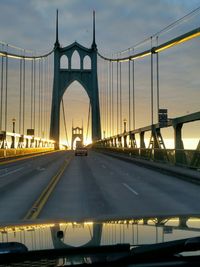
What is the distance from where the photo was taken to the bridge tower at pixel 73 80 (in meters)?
88.5

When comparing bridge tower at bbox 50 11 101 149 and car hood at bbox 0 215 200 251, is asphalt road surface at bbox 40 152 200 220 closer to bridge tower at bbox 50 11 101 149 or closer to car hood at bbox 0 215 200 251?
car hood at bbox 0 215 200 251

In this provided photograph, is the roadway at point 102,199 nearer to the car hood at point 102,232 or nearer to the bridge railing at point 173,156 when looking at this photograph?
the car hood at point 102,232

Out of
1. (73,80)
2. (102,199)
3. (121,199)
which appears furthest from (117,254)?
(73,80)

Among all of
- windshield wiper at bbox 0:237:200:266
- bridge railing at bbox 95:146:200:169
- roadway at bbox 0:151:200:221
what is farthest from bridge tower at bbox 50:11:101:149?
windshield wiper at bbox 0:237:200:266

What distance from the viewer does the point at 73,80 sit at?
9062 cm

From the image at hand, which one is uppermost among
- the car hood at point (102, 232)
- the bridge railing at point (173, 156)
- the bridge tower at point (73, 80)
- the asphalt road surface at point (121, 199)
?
the bridge tower at point (73, 80)

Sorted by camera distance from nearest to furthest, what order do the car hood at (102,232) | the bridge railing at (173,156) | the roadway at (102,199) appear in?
the car hood at (102,232) → the roadway at (102,199) → the bridge railing at (173,156)

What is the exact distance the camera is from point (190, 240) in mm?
3398

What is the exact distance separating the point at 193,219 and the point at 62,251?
196 cm

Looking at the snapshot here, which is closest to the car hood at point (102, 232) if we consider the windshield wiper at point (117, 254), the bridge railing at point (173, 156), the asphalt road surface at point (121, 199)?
the windshield wiper at point (117, 254)

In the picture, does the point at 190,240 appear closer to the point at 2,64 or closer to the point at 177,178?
the point at 177,178

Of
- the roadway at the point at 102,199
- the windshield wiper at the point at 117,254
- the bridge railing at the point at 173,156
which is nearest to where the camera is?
the windshield wiper at the point at 117,254

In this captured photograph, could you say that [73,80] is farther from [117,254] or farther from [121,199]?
[117,254]

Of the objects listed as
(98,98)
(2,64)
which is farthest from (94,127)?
(2,64)
